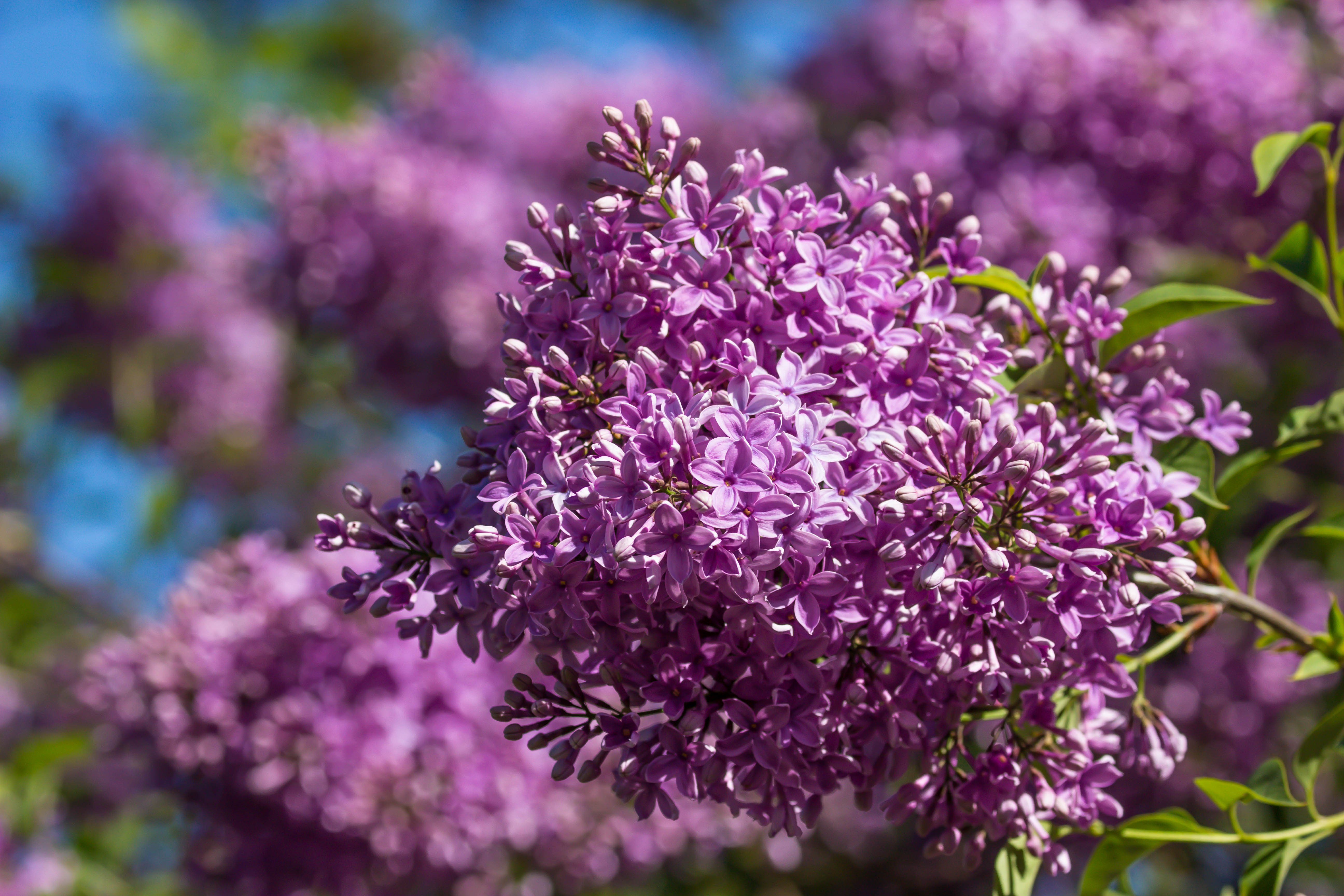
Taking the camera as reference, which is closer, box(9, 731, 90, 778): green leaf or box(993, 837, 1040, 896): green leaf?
box(993, 837, 1040, 896): green leaf

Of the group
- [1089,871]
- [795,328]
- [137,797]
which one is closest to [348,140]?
[137,797]

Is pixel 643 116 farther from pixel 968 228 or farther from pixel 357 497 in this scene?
pixel 357 497

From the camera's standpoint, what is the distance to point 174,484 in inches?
197

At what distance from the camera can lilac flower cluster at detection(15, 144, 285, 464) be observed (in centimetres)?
557

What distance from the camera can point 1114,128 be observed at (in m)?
3.40

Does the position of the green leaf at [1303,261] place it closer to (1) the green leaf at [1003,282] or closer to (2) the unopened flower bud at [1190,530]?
(1) the green leaf at [1003,282]

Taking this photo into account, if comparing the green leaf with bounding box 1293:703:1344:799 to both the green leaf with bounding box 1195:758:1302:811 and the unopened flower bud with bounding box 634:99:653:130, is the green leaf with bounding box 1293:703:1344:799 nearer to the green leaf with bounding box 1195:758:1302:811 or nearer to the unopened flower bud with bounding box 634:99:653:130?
the green leaf with bounding box 1195:758:1302:811

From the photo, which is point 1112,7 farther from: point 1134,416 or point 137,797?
point 137,797

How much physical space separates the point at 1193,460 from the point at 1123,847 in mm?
612

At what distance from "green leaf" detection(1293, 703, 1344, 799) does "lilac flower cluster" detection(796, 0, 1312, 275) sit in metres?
1.69

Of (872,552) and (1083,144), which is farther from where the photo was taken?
(1083,144)

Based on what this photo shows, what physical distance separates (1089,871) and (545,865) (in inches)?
77.5

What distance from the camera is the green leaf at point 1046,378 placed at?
1.61m

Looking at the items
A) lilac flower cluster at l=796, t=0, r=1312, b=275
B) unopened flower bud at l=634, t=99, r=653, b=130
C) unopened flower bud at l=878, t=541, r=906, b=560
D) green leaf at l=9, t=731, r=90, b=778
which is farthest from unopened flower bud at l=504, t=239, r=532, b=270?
green leaf at l=9, t=731, r=90, b=778
